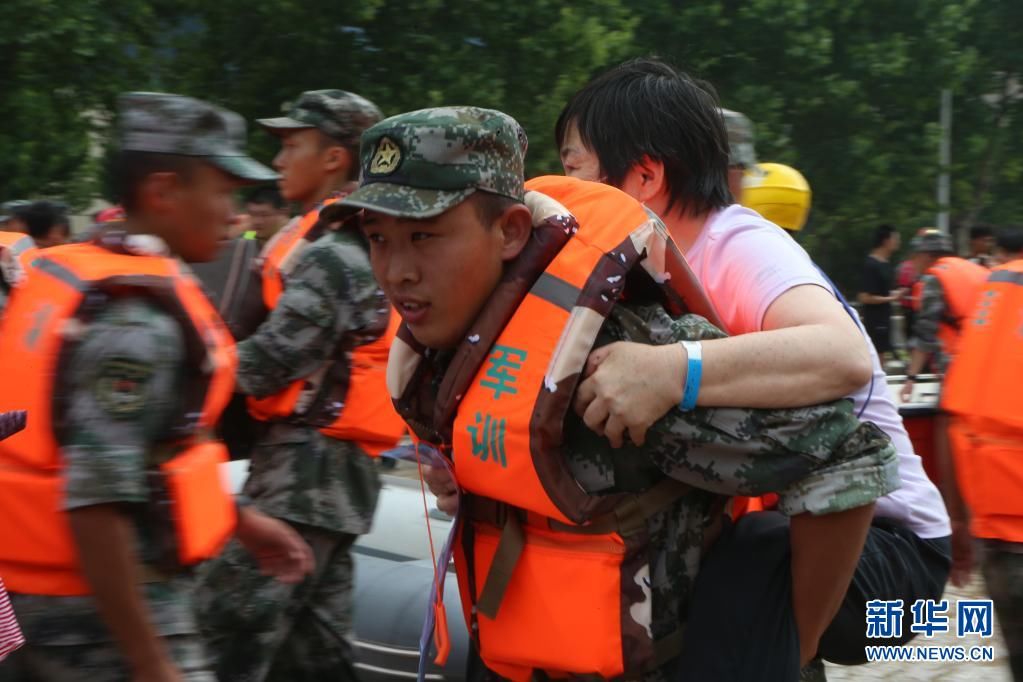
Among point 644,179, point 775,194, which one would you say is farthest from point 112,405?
point 775,194

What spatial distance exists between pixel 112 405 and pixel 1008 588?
3.17m

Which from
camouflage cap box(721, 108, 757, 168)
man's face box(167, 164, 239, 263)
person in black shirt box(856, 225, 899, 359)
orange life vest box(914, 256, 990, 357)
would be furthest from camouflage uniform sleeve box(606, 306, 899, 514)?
person in black shirt box(856, 225, 899, 359)

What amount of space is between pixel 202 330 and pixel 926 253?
38.4 ft

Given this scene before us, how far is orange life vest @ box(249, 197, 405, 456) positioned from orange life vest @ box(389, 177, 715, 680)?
1.88 meters

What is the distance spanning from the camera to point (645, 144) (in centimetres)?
244

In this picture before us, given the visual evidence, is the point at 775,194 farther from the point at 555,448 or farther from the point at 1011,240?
the point at 1011,240

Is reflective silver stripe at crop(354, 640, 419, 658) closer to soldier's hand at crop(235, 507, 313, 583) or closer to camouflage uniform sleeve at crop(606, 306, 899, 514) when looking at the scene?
soldier's hand at crop(235, 507, 313, 583)

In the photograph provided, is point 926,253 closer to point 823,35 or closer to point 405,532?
point 405,532

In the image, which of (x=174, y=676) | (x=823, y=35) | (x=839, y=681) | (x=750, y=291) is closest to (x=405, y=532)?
(x=839, y=681)

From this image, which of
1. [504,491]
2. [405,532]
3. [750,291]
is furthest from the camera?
[405,532]

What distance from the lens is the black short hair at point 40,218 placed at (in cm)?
807

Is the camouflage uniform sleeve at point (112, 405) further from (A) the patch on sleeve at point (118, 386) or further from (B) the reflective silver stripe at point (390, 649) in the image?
(B) the reflective silver stripe at point (390, 649)

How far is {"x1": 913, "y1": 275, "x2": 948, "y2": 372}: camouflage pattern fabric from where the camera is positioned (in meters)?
7.00

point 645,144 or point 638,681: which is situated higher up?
point 645,144
